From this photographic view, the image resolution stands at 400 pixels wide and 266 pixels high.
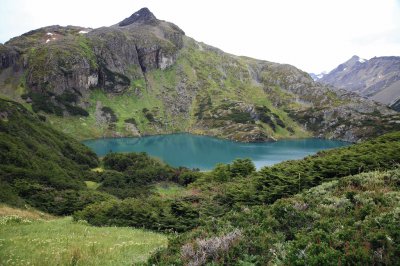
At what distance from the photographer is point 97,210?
108 ft

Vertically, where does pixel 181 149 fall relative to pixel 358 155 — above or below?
below

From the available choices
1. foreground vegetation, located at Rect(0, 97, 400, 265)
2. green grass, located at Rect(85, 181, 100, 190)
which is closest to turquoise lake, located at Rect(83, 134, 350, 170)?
green grass, located at Rect(85, 181, 100, 190)

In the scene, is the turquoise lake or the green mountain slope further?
the turquoise lake

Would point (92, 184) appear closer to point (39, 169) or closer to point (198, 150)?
point (39, 169)

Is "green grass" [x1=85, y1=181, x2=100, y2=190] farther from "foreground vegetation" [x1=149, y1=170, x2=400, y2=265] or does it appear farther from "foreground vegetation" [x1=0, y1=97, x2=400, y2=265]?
"foreground vegetation" [x1=149, y1=170, x2=400, y2=265]

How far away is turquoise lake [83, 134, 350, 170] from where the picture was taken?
13175cm

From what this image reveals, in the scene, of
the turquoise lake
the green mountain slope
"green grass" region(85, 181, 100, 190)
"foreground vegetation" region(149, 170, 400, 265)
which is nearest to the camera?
"foreground vegetation" region(149, 170, 400, 265)

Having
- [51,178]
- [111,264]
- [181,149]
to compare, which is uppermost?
[111,264]

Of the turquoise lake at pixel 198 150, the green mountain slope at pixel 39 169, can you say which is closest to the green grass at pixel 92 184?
the green mountain slope at pixel 39 169

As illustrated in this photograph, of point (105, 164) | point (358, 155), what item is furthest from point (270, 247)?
point (105, 164)

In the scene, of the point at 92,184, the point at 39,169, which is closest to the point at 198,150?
the point at 92,184

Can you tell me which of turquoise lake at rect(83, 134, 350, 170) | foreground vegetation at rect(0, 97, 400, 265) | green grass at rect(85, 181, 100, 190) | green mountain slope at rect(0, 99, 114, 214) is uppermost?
foreground vegetation at rect(0, 97, 400, 265)

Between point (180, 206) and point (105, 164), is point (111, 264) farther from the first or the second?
point (105, 164)

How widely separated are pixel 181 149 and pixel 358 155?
133 meters
